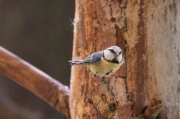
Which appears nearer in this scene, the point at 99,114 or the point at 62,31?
the point at 99,114

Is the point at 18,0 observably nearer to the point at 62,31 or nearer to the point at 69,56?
the point at 62,31

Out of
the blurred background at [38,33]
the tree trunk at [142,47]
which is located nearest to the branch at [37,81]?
the tree trunk at [142,47]

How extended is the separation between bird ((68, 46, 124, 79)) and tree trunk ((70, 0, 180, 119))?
190 millimetres

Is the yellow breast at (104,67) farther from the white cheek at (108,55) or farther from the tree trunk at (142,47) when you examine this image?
the tree trunk at (142,47)

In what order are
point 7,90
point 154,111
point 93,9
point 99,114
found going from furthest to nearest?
point 7,90 → point 93,9 → point 154,111 → point 99,114

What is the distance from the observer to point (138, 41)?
2.23 ft

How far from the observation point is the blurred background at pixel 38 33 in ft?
5.59

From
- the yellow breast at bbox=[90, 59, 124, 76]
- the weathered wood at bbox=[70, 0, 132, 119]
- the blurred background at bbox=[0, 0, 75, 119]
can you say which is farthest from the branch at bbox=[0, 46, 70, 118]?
the blurred background at bbox=[0, 0, 75, 119]

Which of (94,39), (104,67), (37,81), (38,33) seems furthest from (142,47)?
(38,33)

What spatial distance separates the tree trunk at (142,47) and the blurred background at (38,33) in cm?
99

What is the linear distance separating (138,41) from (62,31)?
1.08m

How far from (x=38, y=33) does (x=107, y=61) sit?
132 centimetres

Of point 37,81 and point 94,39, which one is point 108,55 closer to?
point 94,39

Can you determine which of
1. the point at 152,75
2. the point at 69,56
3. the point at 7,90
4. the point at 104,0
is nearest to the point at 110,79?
the point at 152,75
